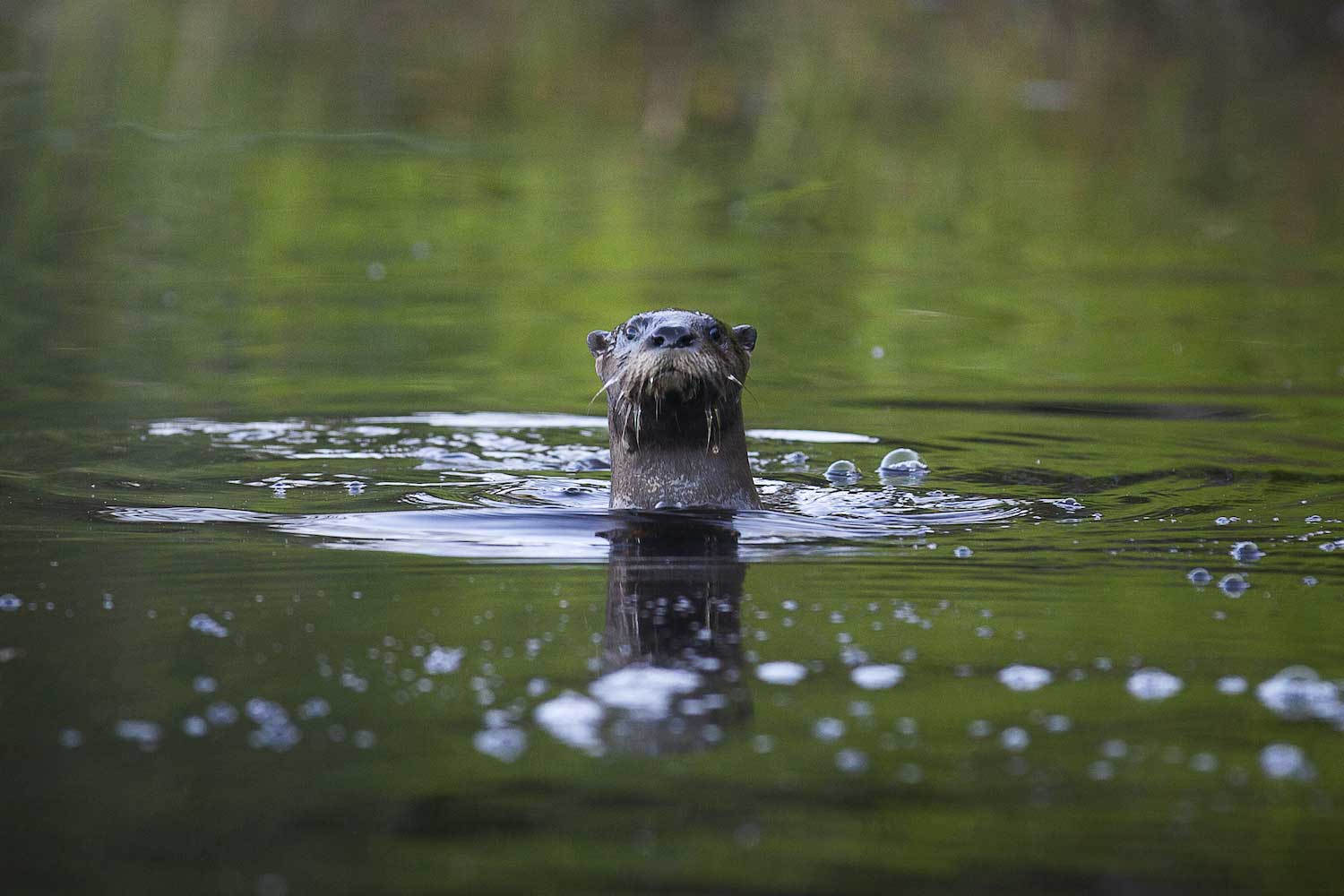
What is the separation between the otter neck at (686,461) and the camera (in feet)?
17.9

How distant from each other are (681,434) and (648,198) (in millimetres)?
8229

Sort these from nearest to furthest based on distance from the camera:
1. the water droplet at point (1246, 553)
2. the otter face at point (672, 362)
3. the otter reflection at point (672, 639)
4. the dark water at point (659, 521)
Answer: the dark water at point (659, 521), the otter reflection at point (672, 639), the water droplet at point (1246, 553), the otter face at point (672, 362)

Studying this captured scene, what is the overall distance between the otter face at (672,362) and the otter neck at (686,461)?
6cm

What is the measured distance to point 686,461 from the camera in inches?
215

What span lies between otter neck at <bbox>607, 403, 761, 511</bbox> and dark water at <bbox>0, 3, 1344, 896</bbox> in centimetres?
14

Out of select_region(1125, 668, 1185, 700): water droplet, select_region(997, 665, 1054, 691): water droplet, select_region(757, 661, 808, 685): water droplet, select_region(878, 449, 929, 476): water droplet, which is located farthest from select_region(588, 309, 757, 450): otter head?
select_region(1125, 668, 1185, 700): water droplet

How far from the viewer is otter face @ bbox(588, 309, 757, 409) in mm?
5180

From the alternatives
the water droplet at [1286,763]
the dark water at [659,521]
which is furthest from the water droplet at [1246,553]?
the water droplet at [1286,763]

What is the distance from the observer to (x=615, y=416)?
18.3ft

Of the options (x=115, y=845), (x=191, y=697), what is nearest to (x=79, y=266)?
(x=191, y=697)

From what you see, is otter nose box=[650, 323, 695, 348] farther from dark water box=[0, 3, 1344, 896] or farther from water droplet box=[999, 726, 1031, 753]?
water droplet box=[999, 726, 1031, 753]

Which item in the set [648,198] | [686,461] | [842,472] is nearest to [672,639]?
[686,461]

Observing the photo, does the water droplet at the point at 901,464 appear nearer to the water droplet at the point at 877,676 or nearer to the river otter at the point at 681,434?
the river otter at the point at 681,434

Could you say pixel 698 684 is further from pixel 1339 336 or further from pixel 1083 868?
pixel 1339 336
